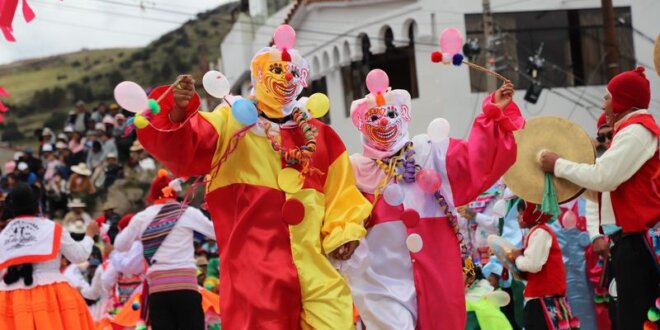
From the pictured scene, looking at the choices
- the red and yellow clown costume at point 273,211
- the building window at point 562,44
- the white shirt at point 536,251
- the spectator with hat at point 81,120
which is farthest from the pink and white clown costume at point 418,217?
the spectator with hat at point 81,120

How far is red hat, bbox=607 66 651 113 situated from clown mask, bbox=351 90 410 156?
1424 mm

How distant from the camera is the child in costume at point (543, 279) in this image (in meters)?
8.84

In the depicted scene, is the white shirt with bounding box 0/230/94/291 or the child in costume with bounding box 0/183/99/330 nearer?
the child in costume with bounding box 0/183/99/330

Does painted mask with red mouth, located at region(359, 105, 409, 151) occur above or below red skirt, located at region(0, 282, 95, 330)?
above

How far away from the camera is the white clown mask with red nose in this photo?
6930mm

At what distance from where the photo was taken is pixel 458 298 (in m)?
6.61

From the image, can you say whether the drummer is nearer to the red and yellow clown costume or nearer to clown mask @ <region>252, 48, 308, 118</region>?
the red and yellow clown costume

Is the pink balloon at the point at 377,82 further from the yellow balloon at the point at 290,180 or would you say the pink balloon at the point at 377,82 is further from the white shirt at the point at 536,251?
the white shirt at the point at 536,251

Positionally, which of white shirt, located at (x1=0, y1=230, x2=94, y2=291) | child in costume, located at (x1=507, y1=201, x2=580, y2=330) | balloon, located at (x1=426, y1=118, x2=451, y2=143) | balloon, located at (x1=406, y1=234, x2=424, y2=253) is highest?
balloon, located at (x1=426, y1=118, x2=451, y2=143)

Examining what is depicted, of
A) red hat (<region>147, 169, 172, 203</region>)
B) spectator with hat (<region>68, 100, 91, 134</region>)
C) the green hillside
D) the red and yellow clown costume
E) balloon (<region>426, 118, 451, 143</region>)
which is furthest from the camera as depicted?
the green hillside

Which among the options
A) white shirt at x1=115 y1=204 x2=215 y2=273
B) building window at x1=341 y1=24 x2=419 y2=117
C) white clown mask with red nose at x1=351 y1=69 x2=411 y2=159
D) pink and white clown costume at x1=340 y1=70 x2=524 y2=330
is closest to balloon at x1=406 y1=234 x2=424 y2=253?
pink and white clown costume at x1=340 y1=70 x2=524 y2=330

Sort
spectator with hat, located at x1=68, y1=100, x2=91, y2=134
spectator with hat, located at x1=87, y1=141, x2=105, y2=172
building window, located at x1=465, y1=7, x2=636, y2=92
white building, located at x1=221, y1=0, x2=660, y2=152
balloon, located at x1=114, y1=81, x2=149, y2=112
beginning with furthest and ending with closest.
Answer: spectator with hat, located at x1=68, y1=100, x2=91, y2=134 → spectator with hat, located at x1=87, y1=141, x2=105, y2=172 → building window, located at x1=465, y1=7, x2=636, y2=92 → white building, located at x1=221, y1=0, x2=660, y2=152 → balloon, located at x1=114, y1=81, x2=149, y2=112

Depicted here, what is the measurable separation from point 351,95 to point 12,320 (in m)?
17.2

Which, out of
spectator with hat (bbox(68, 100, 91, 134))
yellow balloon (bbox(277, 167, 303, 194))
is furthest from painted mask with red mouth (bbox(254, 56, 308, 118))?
spectator with hat (bbox(68, 100, 91, 134))
